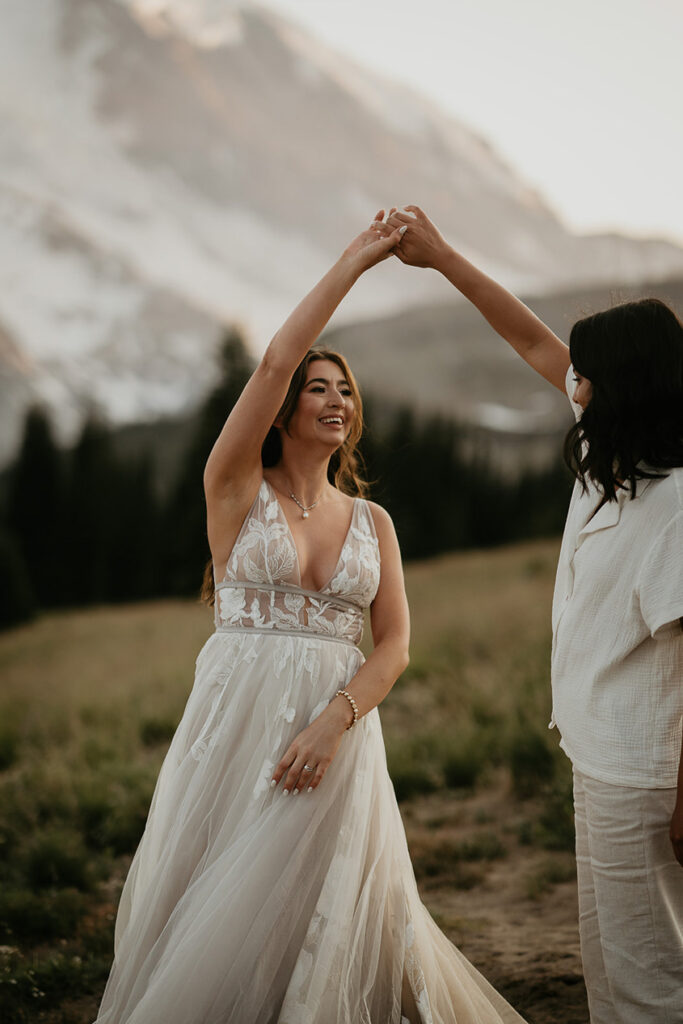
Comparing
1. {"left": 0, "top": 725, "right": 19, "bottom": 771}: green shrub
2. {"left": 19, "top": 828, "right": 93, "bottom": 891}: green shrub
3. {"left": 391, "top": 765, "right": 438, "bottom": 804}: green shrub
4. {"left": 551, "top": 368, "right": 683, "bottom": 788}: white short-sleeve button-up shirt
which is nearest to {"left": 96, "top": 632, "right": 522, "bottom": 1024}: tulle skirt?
{"left": 551, "top": 368, "right": 683, "bottom": 788}: white short-sleeve button-up shirt

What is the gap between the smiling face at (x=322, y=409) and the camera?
2.91 m

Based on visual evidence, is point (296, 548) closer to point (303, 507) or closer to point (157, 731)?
point (303, 507)

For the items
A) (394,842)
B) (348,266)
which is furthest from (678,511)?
(394,842)

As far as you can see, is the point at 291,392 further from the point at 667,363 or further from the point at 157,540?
the point at 157,540

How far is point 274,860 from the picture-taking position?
247 centimetres

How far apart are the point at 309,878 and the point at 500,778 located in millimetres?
4400

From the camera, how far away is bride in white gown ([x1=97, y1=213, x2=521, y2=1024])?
7.84 feet

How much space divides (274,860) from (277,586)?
0.81m

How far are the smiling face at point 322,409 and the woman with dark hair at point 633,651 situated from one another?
92 cm

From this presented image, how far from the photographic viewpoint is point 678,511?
2092mm

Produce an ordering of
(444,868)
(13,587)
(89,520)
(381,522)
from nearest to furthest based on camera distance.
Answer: (381,522) → (444,868) → (13,587) → (89,520)

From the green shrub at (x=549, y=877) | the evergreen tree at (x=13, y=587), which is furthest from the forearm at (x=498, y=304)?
the evergreen tree at (x=13, y=587)

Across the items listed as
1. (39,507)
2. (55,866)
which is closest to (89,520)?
(39,507)

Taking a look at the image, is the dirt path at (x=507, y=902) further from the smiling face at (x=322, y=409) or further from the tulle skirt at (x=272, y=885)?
the smiling face at (x=322, y=409)
